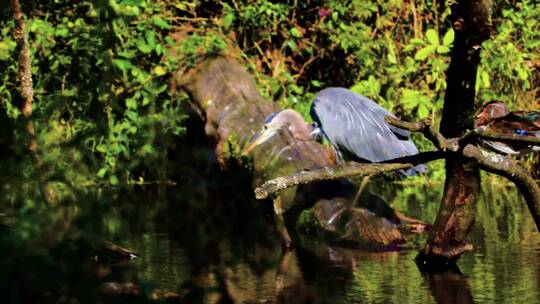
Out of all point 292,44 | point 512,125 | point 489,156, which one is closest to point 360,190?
point 489,156

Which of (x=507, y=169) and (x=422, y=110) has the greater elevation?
(x=422, y=110)

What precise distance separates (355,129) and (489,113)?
195cm

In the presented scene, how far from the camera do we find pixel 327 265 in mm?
6551

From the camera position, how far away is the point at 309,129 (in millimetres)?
7883

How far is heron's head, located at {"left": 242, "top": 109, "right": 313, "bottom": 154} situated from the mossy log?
0.29 ft

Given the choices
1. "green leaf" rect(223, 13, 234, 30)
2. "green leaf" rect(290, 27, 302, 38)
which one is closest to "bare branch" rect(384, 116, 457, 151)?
"green leaf" rect(223, 13, 234, 30)

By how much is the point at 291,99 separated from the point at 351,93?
2.73 metres

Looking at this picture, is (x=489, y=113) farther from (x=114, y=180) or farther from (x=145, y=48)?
(x=145, y=48)

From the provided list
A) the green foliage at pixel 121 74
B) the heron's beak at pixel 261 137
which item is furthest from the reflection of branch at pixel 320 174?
the green foliage at pixel 121 74

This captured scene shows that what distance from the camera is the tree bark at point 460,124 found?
5.35m

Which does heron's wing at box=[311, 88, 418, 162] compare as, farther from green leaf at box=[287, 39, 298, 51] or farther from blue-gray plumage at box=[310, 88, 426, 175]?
green leaf at box=[287, 39, 298, 51]

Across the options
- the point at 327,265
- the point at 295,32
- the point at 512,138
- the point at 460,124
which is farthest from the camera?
the point at 295,32

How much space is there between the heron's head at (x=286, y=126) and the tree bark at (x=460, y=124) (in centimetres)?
180

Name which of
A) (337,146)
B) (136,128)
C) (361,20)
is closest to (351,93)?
(337,146)
